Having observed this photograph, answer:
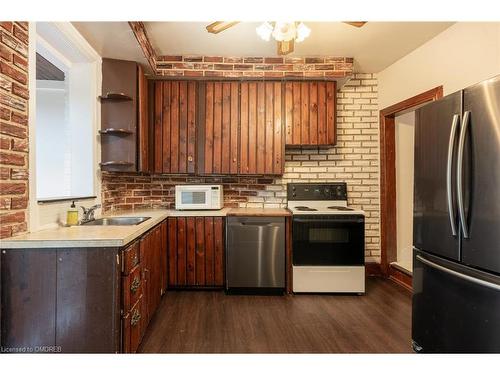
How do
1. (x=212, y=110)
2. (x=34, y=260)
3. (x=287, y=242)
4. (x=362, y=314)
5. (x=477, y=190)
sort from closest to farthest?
1. (x=477, y=190)
2. (x=34, y=260)
3. (x=362, y=314)
4. (x=287, y=242)
5. (x=212, y=110)

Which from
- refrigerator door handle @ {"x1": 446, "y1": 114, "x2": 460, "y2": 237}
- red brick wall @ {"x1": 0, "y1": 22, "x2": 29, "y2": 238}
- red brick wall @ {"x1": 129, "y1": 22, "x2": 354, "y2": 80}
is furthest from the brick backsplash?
refrigerator door handle @ {"x1": 446, "y1": 114, "x2": 460, "y2": 237}

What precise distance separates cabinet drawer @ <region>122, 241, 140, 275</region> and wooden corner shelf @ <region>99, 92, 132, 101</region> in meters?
1.55

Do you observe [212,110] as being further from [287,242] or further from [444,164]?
[444,164]

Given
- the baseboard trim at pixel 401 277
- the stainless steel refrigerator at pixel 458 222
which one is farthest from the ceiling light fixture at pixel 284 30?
the baseboard trim at pixel 401 277

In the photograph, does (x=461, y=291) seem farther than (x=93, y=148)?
No

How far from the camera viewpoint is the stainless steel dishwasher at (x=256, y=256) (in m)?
2.87

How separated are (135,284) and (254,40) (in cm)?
241

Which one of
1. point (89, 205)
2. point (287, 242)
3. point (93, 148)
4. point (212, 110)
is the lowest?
point (287, 242)

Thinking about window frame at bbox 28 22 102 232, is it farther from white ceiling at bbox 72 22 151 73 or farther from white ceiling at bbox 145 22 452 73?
white ceiling at bbox 145 22 452 73

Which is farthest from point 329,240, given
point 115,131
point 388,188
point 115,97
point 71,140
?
point 71,140

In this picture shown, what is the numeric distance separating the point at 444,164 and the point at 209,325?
2028 millimetres

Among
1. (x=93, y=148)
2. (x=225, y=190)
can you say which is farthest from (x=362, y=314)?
→ (x=93, y=148)

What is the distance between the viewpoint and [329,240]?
2857 millimetres
